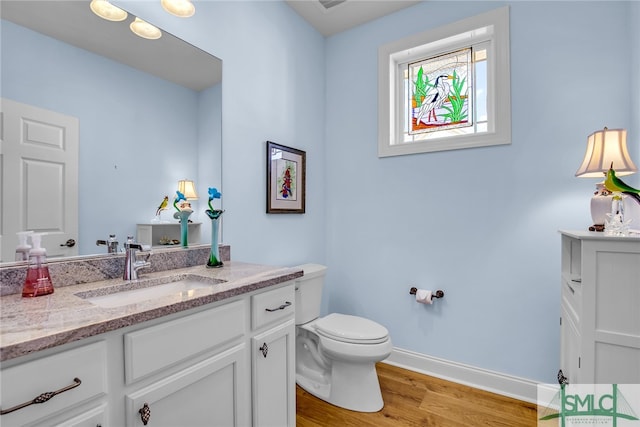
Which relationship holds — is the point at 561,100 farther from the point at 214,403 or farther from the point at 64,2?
the point at 64,2

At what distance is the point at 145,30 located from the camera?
1.42 metres

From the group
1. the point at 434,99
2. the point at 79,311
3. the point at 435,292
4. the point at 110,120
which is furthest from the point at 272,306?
the point at 434,99

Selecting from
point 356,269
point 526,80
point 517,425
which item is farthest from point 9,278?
point 526,80

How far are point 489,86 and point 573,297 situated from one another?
144 centimetres

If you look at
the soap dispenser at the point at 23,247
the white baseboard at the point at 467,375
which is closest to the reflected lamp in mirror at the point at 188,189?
the soap dispenser at the point at 23,247

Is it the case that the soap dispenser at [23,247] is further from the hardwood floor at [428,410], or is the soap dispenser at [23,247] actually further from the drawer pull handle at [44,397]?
the hardwood floor at [428,410]

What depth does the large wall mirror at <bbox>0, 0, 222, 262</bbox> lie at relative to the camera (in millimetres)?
1062

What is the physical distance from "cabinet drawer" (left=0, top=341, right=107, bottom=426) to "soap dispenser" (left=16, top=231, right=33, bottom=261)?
595 mm

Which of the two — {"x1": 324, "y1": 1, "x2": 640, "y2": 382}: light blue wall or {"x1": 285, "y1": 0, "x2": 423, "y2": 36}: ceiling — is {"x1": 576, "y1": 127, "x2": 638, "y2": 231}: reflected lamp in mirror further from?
{"x1": 285, "y1": 0, "x2": 423, "y2": 36}: ceiling

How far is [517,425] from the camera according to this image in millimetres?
1663

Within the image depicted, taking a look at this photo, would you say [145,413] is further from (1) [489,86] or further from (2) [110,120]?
(1) [489,86]

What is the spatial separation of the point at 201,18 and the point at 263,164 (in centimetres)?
88

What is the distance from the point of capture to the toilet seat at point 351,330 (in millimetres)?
1764

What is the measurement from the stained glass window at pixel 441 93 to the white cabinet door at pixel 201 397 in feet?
6.77
